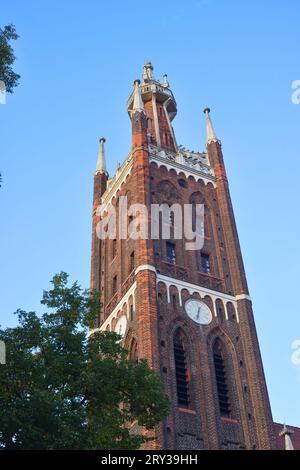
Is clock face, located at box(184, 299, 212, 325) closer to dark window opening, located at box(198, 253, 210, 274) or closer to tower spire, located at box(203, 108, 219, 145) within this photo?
dark window opening, located at box(198, 253, 210, 274)

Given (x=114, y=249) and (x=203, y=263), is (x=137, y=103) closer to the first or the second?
(x=114, y=249)

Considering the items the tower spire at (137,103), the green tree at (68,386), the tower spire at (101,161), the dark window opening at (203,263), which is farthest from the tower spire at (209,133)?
the green tree at (68,386)

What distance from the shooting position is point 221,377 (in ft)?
120

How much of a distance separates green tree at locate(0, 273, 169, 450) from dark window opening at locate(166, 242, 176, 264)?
18.4m

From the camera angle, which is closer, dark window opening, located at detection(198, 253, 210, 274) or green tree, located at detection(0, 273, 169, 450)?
green tree, located at detection(0, 273, 169, 450)

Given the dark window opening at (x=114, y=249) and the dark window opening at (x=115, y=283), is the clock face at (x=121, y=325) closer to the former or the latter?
the dark window opening at (x=115, y=283)

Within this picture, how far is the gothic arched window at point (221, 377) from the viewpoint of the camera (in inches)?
1379

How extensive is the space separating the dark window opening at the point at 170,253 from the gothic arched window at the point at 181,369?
524 centimetres

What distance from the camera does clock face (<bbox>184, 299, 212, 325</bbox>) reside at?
3794cm

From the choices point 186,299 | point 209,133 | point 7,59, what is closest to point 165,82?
point 209,133

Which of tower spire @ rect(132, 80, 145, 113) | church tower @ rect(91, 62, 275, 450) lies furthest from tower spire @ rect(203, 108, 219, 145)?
tower spire @ rect(132, 80, 145, 113)

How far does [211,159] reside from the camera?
49.4 m
